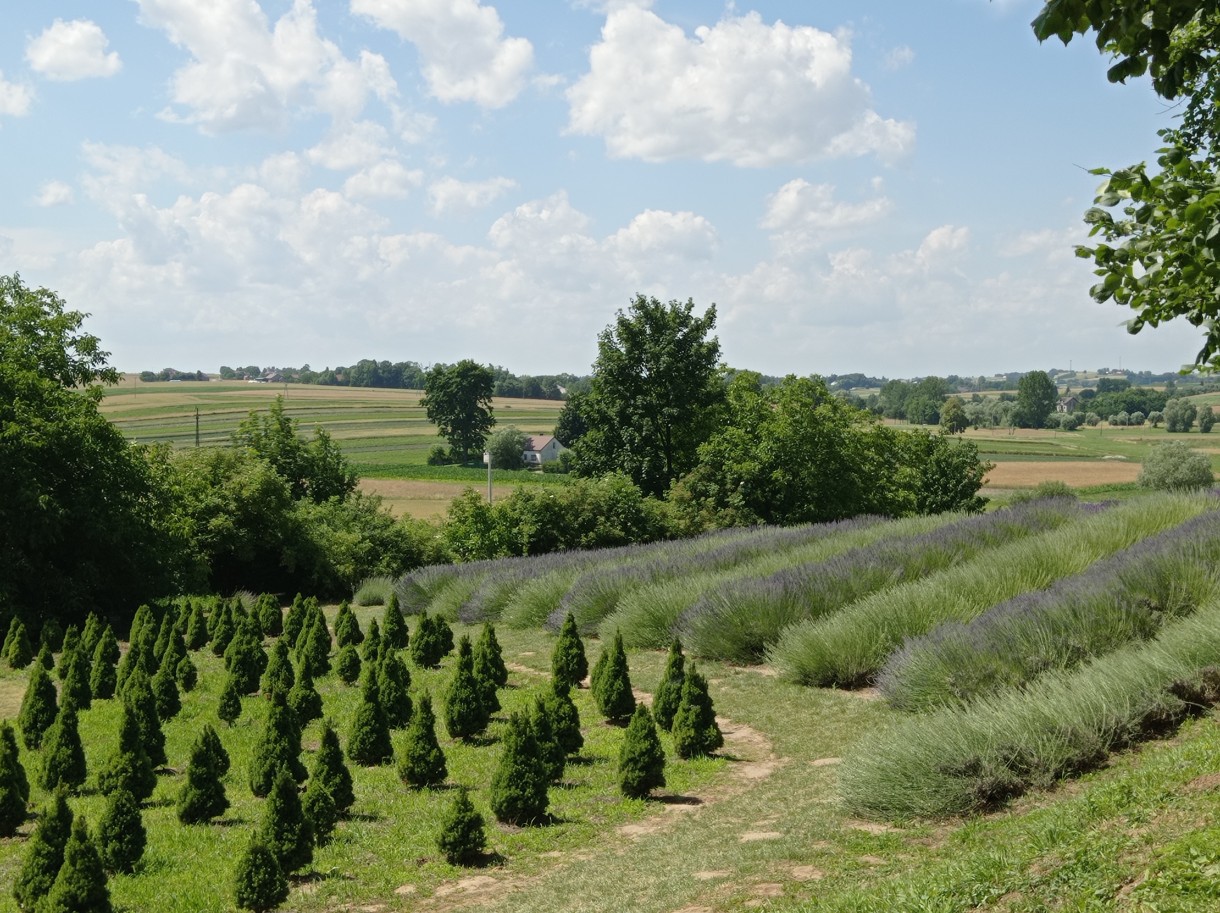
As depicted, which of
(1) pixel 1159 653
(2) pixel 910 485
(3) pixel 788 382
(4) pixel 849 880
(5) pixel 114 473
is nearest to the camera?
(4) pixel 849 880

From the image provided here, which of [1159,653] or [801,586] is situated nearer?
[1159,653]

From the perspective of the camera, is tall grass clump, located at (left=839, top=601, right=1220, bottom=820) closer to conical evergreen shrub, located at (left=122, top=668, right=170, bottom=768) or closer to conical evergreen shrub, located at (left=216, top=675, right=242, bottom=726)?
conical evergreen shrub, located at (left=122, top=668, right=170, bottom=768)

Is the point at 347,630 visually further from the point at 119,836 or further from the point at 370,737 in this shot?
the point at 119,836

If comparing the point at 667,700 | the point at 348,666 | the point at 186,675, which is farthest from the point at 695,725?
the point at 186,675

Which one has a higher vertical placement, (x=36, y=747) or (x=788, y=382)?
(x=788, y=382)

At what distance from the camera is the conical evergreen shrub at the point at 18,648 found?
1697cm

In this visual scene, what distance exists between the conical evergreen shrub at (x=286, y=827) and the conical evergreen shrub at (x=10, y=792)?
2776mm

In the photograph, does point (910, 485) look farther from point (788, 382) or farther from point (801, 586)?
point (801, 586)

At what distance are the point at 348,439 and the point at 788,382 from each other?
47162mm

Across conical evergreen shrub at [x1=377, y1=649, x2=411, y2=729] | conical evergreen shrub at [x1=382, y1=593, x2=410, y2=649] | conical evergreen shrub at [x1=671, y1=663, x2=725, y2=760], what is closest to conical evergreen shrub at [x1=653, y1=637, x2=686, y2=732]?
conical evergreen shrub at [x1=671, y1=663, x2=725, y2=760]

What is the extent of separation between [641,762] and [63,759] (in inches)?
203

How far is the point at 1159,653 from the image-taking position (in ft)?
26.9

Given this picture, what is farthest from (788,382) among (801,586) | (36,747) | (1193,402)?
(1193,402)

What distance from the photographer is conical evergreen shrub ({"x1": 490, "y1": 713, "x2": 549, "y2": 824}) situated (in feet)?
26.6
